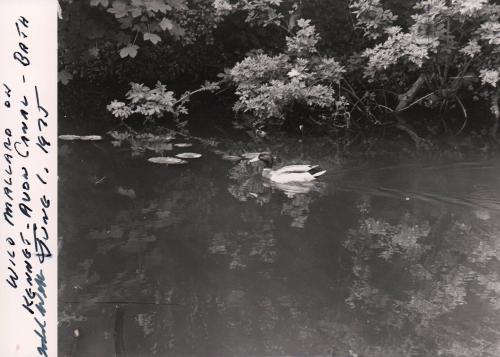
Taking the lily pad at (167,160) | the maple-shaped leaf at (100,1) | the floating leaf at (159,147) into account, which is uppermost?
the maple-shaped leaf at (100,1)

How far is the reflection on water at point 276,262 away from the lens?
3.78 meters

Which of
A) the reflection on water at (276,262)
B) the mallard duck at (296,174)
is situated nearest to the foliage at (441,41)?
the reflection on water at (276,262)

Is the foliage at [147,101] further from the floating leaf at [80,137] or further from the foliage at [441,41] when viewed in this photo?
the foliage at [441,41]

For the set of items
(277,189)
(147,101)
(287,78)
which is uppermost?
(287,78)

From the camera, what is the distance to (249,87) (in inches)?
411

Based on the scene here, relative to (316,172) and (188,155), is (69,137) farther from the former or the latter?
(316,172)

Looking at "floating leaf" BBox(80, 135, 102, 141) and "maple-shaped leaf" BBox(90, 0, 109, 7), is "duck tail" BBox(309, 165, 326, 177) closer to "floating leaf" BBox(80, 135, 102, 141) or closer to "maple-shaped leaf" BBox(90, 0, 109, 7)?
"maple-shaped leaf" BBox(90, 0, 109, 7)

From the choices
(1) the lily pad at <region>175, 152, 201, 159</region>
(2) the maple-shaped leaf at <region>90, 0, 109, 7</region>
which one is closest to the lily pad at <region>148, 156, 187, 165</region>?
(1) the lily pad at <region>175, 152, 201, 159</region>

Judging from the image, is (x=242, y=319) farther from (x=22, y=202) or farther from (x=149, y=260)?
(x=22, y=202)

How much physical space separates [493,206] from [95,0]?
4946 millimetres

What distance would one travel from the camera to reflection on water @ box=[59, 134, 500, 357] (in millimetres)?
3779

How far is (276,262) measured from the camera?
503 centimetres

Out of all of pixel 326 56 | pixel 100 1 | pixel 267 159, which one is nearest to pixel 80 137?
pixel 267 159

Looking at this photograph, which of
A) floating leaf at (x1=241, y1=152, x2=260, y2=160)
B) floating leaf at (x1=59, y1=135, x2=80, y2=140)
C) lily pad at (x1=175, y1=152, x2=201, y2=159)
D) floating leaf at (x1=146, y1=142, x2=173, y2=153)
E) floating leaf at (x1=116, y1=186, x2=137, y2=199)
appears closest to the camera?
floating leaf at (x1=116, y1=186, x2=137, y2=199)
